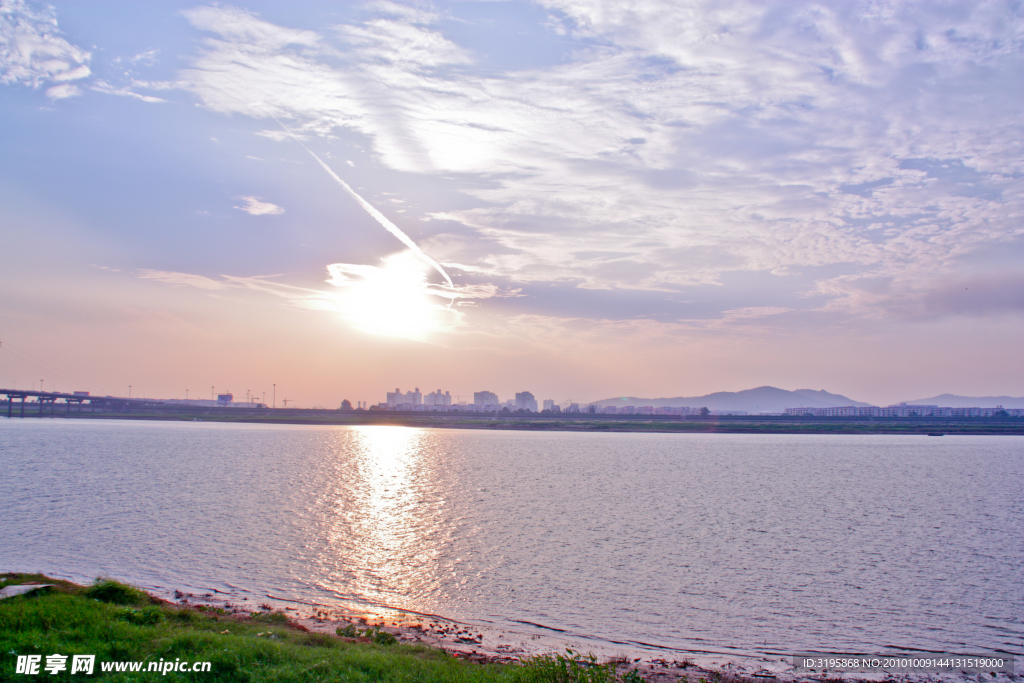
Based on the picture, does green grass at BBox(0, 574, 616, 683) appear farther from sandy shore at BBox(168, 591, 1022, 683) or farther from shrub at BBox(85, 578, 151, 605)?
sandy shore at BBox(168, 591, 1022, 683)

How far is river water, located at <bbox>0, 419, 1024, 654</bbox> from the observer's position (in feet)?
79.0

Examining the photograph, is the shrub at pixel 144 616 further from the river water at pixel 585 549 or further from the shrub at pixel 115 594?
the river water at pixel 585 549

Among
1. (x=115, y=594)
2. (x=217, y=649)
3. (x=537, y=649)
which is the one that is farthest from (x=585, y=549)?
(x=115, y=594)

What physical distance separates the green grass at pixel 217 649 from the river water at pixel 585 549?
648 cm

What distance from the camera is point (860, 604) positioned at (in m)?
25.9

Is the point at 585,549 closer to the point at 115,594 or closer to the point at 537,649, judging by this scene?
the point at 537,649

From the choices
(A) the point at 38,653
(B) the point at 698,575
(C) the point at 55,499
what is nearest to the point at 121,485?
(C) the point at 55,499

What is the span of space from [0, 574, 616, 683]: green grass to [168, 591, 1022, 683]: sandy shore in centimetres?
168

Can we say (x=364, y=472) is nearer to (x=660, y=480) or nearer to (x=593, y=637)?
(x=660, y=480)

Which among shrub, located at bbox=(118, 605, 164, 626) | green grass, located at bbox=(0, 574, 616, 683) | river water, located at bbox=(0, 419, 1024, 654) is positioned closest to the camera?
green grass, located at bbox=(0, 574, 616, 683)

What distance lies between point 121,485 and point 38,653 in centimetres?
5489

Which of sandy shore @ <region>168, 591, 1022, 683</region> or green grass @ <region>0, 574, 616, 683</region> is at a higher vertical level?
green grass @ <region>0, 574, 616, 683</region>

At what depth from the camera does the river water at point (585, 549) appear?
24081 millimetres

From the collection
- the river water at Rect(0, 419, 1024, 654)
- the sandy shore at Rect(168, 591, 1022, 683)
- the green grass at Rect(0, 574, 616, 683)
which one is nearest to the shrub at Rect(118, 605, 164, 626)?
the green grass at Rect(0, 574, 616, 683)
